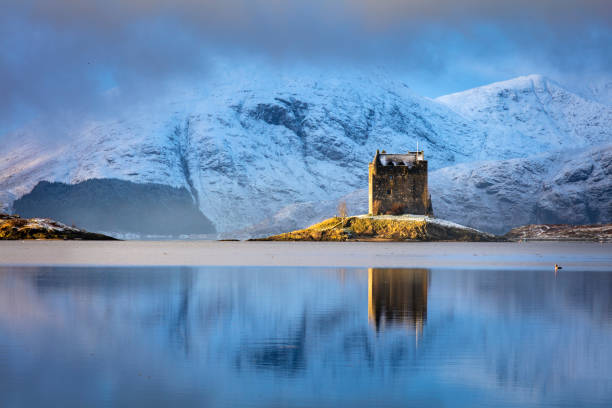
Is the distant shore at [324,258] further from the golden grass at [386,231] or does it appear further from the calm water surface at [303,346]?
the calm water surface at [303,346]

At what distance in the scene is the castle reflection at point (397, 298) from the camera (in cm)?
3034

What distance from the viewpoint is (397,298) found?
3884 cm

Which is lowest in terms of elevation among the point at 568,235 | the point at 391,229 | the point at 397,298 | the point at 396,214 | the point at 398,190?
the point at 397,298

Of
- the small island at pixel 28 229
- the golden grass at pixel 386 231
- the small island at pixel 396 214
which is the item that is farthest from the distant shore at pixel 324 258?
the small island at pixel 28 229

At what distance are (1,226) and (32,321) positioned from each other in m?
118

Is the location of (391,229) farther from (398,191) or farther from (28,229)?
(28,229)

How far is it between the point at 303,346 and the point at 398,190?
123 metres

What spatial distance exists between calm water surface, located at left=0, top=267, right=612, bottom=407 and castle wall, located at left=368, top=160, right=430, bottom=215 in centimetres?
10022

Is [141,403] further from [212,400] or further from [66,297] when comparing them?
[66,297]

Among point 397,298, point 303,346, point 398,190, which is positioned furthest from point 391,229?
point 303,346

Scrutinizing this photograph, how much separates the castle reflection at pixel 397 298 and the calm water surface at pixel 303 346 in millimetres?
123

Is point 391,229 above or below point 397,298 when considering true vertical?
above

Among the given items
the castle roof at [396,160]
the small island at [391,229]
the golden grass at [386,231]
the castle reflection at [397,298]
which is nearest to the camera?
the castle reflection at [397,298]

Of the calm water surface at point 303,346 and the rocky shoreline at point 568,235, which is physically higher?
the rocky shoreline at point 568,235
